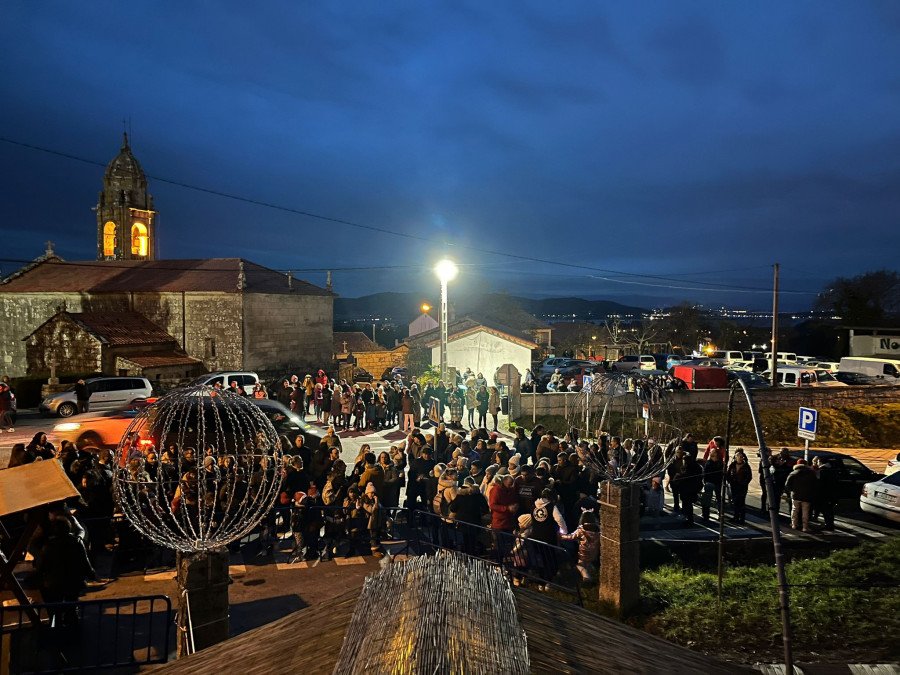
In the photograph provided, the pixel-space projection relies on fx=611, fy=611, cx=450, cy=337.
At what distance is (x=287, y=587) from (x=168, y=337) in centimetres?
2931

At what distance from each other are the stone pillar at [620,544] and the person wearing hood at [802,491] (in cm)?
508

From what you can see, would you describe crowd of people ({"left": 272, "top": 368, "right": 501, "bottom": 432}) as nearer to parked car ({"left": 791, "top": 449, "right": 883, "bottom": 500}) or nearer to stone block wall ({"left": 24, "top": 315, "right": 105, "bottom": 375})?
parked car ({"left": 791, "top": 449, "right": 883, "bottom": 500})

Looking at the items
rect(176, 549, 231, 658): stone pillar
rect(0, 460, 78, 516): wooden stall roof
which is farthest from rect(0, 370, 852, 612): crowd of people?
rect(176, 549, 231, 658): stone pillar

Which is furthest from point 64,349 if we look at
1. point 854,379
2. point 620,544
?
point 854,379

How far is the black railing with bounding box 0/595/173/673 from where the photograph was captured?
600cm

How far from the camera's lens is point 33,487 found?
21.1 feet

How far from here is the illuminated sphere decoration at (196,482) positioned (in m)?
6.57

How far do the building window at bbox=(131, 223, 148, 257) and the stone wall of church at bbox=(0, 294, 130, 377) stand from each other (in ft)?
41.8

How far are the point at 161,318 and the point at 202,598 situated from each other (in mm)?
32339

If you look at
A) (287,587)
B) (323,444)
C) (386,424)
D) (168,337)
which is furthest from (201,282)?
(287,587)

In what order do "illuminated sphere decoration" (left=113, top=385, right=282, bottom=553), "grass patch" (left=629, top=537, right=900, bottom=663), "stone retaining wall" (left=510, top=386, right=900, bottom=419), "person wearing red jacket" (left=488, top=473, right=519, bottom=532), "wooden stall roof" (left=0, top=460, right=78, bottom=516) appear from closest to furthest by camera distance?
"wooden stall roof" (left=0, top=460, right=78, bottom=516) < "illuminated sphere decoration" (left=113, top=385, right=282, bottom=553) < "grass patch" (left=629, top=537, right=900, bottom=663) < "person wearing red jacket" (left=488, top=473, right=519, bottom=532) < "stone retaining wall" (left=510, top=386, right=900, bottom=419)

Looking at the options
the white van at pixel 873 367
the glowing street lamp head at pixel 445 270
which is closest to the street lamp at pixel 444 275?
the glowing street lamp head at pixel 445 270

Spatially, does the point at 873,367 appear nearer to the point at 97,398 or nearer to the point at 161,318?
the point at 97,398

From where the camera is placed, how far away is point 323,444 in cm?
1168
